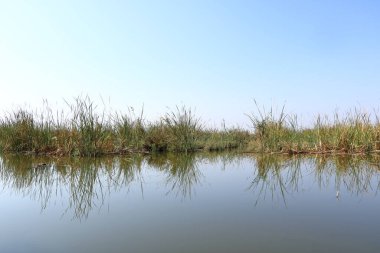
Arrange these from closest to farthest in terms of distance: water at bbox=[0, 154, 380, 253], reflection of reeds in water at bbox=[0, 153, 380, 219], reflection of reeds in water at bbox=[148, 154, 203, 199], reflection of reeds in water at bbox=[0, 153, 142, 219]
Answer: water at bbox=[0, 154, 380, 253] → reflection of reeds in water at bbox=[0, 153, 142, 219] → reflection of reeds in water at bbox=[0, 153, 380, 219] → reflection of reeds in water at bbox=[148, 154, 203, 199]

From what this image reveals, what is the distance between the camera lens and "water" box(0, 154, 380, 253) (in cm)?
198

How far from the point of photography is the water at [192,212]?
1978 mm

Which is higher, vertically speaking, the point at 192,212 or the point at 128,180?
the point at 128,180

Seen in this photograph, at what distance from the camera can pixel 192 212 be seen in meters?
2.70

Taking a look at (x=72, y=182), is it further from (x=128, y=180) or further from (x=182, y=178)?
(x=182, y=178)

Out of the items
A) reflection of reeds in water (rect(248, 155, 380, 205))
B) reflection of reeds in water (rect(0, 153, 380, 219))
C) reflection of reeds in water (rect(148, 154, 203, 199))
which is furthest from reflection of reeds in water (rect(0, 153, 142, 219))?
reflection of reeds in water (rect(248, 155, 380, 205))

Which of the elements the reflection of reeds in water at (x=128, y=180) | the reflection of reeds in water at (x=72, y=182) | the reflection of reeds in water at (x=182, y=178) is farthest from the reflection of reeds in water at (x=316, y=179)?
the reflection of reeds in water at (x=72, y=182)

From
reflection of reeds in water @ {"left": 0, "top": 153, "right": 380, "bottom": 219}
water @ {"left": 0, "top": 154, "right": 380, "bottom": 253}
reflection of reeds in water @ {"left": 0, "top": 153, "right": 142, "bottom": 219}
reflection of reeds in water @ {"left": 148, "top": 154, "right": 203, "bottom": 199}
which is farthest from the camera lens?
reflection of reeds in water @ {"left": 148, "top": 154, "right": 203, "bottom": 199}

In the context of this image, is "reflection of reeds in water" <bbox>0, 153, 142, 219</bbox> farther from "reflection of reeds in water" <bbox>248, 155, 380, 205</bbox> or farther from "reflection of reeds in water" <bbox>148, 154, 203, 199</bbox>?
"reflection of reeds in water" <bbox>248, 155, 380, 205</bbox>

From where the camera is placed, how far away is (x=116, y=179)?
175 inches

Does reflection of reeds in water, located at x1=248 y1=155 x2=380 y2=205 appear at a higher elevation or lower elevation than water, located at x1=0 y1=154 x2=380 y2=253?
higher

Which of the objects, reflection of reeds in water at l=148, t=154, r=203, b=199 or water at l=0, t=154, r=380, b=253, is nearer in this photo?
water at l=0, t=154, r=380, b=253

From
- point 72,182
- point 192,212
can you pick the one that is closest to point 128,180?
point 72,182

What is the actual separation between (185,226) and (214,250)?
0.48 m
